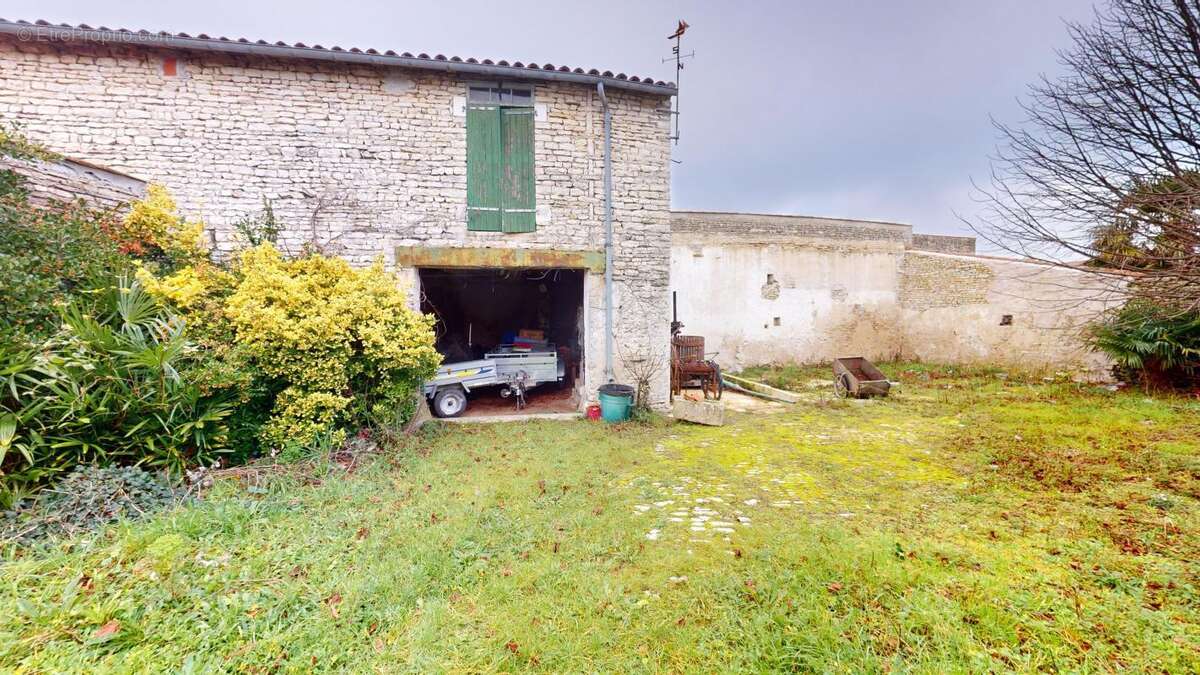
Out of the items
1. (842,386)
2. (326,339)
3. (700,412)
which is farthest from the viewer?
(842,386)

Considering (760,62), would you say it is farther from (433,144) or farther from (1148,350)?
(1148,350)

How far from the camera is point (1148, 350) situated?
8328mm

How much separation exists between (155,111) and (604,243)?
22.2 ft

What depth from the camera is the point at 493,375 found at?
25.8ft

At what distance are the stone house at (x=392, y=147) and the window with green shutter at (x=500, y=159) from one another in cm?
2

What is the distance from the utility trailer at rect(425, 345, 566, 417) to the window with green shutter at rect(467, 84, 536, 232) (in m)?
2.46

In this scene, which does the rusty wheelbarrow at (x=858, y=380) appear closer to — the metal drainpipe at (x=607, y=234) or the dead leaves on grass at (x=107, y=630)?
the metal drainpipe at (x=607, y=234)

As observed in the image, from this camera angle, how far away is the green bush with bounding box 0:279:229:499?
335cm

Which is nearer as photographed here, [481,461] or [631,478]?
[631,478]

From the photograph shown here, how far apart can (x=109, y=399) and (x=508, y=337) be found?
6.85m

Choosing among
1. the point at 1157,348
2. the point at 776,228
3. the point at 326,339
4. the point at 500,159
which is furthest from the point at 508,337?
the point at 1157,348

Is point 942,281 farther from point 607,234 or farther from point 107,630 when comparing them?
point 107,630

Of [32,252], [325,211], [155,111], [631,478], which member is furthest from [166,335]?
[631,478]

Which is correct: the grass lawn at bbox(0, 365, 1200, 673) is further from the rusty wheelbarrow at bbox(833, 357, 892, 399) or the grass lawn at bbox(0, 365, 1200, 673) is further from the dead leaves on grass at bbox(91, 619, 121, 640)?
the rusty wheelbarrow at bbox(833, 357, 892, 399)
